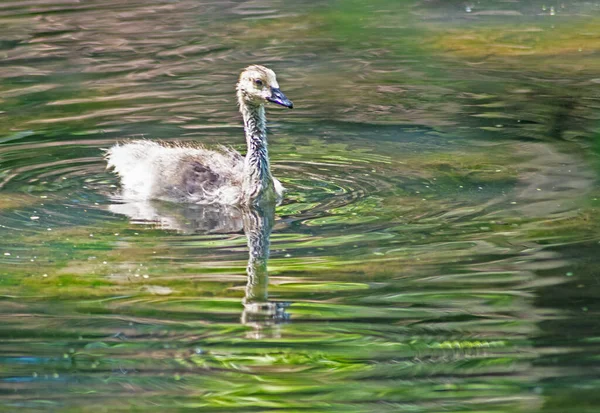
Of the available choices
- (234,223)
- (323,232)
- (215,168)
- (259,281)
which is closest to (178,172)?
(215,168)

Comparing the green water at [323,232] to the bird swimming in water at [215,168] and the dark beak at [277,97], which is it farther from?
Result: the dark beak at [277,97]

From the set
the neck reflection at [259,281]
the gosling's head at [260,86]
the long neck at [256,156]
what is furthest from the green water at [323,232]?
the gosling's head at [260,86]

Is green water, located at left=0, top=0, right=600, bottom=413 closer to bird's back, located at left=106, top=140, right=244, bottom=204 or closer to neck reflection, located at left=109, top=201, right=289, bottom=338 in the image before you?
neck reflection, located at left=109, top=201, right=289, bottom=338

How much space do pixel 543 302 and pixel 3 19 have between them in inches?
432

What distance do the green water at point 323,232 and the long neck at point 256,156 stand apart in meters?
0.27

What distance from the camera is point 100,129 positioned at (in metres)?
10.5

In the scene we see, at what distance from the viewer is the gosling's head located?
341 inches

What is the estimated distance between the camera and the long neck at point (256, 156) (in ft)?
28.6

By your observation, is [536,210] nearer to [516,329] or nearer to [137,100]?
[516,329]

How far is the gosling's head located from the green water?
27.4 inches

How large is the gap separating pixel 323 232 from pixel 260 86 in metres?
1.56

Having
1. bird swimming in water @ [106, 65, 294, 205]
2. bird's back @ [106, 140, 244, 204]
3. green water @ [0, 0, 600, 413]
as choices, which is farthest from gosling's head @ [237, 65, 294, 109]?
green water @ [0, 0, 600, 413]

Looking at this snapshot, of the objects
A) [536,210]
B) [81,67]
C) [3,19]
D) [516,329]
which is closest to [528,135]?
[536,210]

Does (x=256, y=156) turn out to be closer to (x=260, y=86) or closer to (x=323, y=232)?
(x=260, y=86)
